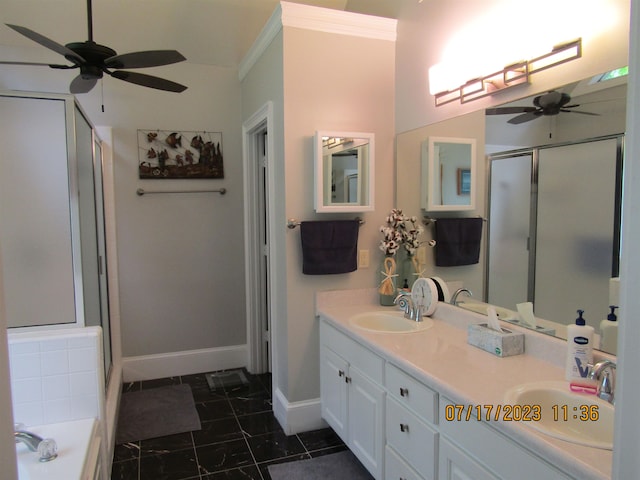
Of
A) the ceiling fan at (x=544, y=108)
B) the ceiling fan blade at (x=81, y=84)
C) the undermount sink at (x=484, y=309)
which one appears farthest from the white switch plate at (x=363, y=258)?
the ceiling fan blade at (x=81, y=84)

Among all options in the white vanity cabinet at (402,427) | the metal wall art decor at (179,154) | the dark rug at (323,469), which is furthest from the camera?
the metal wall art decor at (179,154)

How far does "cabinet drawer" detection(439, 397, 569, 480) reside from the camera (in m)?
1.22

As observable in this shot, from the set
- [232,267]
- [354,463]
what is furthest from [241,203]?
[354,463]

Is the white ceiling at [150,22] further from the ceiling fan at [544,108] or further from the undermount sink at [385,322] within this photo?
the undermount sink at [385,322]

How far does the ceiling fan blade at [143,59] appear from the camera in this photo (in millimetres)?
2219

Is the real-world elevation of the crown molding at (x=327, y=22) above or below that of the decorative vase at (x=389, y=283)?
above

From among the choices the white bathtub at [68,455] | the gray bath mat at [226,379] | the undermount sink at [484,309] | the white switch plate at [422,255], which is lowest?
the gray bath mat at [226,379]

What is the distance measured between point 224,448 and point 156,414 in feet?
2.30

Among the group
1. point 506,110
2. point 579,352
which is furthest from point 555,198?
point 579,352

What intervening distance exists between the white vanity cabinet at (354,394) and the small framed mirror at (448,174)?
36.0 inches

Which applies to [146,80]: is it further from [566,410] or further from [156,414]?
[566,410]

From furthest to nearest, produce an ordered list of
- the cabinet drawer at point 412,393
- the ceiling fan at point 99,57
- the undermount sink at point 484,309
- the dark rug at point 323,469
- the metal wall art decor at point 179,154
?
the metal wall art decor at point 179,154, the dark rug at point 323,469, the ceiling fan at point 99,57, the undermount sink at point 484,309, the cabinet drawer at point 412,393

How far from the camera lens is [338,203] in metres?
2.79

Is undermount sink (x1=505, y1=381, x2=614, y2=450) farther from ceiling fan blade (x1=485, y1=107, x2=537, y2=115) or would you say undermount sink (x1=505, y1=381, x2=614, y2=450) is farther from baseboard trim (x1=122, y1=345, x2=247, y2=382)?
baseboard trim (x1=122, y1=345, x2=247, y2=382)
